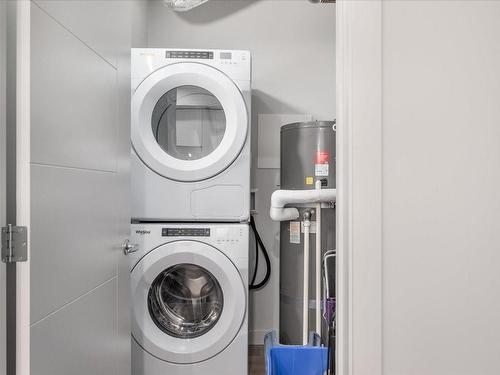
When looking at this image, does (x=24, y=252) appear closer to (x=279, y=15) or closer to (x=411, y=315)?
(x=411, y=315)

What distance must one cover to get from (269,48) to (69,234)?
195 cm

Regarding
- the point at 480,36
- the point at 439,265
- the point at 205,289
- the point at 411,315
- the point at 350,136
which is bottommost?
the point at 205,289

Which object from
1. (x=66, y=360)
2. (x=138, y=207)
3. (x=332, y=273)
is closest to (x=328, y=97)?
(x=332, y=273)

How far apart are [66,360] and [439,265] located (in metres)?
1.03

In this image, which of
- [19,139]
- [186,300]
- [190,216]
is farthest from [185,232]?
[19,139]

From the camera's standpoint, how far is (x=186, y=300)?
2.13 metres

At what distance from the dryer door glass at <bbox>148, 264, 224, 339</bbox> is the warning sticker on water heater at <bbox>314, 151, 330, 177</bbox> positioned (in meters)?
0.79

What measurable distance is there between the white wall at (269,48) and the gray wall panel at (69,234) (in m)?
1.37

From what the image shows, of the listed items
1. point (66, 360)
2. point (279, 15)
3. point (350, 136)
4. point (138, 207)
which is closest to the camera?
point (350, 136)

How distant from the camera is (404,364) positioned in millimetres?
951

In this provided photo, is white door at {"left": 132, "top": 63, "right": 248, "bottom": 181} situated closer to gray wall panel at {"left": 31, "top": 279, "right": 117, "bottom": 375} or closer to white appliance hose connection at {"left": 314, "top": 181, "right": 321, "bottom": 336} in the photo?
white appliance hose connection at {"left": 314, "top": 181, "right": 321, "bottom": 336}

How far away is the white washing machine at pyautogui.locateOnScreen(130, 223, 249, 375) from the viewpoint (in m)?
1.96

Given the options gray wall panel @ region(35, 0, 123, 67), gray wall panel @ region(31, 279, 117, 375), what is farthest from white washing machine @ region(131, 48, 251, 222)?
gray wall panel @ region(31, 279, 117, 375)

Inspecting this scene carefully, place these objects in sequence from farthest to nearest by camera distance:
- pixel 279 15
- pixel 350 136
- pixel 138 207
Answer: pixel 279 15 → pixel 138 207 → pixel 350 136
